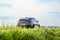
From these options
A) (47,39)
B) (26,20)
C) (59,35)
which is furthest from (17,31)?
(26,20)

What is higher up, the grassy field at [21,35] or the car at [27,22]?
the car at [27,22]

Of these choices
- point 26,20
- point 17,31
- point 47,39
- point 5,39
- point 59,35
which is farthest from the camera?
point 26,20

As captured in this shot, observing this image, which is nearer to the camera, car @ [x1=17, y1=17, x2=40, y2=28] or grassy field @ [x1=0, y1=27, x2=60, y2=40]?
grassy field @ [x1=0, y1=27, x2=60, y2=40]

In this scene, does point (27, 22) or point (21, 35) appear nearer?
point (21, 35)

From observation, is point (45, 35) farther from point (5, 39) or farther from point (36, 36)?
point (5, 39)

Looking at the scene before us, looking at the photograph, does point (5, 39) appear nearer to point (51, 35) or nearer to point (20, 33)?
point (20, 33)

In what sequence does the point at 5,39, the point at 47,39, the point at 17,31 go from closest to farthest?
the point at 5,39 < the point at 17,31 < the point at 47,39

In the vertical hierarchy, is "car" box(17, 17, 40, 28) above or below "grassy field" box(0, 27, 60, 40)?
above

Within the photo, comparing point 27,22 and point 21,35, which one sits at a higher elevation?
point 27,22

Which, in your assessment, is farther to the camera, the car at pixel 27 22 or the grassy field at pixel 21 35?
the car at pixel 27 22

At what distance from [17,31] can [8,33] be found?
2.71 ft

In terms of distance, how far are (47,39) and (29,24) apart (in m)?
12.5

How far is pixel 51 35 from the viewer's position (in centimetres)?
2322

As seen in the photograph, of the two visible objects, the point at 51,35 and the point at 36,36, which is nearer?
the point at 36,36
